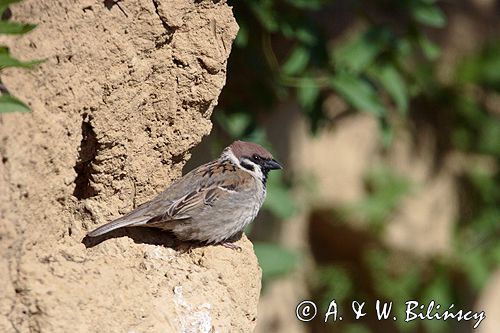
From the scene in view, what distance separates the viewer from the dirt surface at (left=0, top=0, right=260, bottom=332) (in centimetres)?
347

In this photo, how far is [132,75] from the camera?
3.91 metres

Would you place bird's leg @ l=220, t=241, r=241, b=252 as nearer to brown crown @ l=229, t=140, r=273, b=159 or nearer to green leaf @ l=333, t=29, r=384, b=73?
brown crown @ l=229, t=140, r=273, b=159

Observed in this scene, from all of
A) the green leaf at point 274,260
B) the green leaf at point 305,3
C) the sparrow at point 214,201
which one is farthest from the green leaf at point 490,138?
the sparrow at point 214,201

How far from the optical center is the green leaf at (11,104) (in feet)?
10.7

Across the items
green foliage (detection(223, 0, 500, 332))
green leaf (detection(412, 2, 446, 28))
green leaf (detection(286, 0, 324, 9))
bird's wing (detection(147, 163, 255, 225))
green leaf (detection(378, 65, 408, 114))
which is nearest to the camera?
bird's wing (detection(147, 163, 255, 225))

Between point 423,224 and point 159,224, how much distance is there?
15.6ft

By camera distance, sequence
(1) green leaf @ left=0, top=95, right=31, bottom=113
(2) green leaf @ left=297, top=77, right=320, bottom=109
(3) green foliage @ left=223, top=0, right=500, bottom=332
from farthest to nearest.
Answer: (3) green foliage @ left=223, top=0, right=500, bottom=332 < (2) green leaf @ left=297, top=77, right=320, bottom=109 < (1) green leaf @ left=0, top=95, right=31, bottom=113

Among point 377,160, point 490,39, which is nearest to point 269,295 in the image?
point 377,160

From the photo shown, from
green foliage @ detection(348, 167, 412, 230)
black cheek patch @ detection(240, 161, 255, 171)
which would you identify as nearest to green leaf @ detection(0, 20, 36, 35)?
black cheek patch @ detection(240, 161, 255, 171)

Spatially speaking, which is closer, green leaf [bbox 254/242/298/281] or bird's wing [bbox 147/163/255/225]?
bird's wing [bbox 147/163/255/225]

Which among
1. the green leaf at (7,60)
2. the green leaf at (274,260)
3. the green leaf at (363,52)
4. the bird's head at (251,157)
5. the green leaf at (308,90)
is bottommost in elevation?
the green leaf at (274,260)

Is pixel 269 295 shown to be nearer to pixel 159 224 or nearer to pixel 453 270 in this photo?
pixel 453 270

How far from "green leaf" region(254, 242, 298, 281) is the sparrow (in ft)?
4.51

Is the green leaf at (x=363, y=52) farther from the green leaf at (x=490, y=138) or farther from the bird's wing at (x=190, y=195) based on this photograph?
the green leaf at (x=490, y=138)
